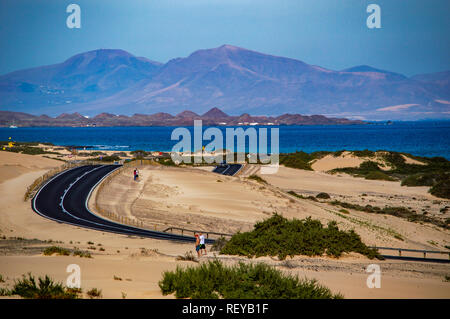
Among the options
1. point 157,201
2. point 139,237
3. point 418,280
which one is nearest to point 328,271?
point 418,280

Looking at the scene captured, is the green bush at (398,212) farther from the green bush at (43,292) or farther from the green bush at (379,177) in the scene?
the green bush at (43,292)

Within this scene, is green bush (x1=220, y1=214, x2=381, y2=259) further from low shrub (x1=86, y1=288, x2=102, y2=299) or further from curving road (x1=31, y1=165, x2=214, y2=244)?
low shrub (x1=86, y1=288, x2=102, y2=299)

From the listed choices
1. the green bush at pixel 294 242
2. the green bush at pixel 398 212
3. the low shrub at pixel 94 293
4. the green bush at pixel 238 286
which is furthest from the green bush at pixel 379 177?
the low shrub at pixel 94 293

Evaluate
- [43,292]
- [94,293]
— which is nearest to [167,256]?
[94,293]

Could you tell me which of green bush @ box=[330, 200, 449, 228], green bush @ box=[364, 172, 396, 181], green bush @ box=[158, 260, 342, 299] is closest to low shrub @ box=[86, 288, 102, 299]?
green bush @ box=[158, 260, 342, 299]
